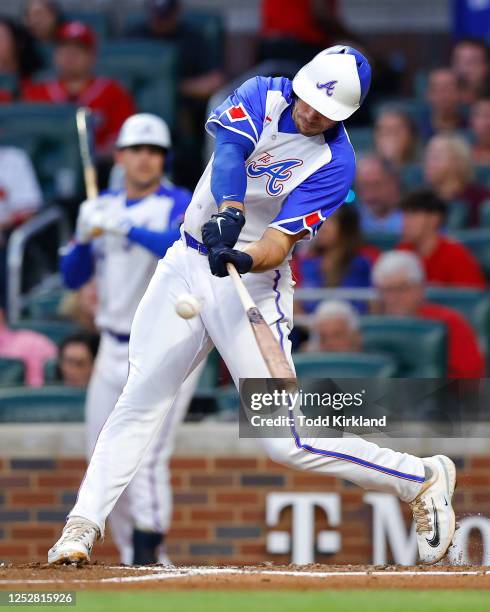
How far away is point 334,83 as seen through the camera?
16.6 ft

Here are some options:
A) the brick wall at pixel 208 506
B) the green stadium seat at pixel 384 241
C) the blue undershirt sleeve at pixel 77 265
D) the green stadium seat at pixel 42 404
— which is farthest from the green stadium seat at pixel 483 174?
the green stadium seat at pixel 42 404

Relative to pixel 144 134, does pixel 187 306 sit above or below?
below

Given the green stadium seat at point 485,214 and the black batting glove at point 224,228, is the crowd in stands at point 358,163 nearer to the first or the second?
the green stadium seat at point 485,214

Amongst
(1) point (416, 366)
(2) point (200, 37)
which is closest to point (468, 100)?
(2) point (200, 37)

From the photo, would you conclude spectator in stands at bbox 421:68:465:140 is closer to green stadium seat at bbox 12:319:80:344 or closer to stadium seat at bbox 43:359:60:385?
green stadium seat at bbox 12:319:80:344

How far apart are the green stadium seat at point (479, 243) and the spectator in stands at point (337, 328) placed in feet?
3.98

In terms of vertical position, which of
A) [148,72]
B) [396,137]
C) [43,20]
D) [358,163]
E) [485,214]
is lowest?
[485,214]

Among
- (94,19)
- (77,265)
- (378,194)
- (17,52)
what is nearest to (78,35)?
(17,52)

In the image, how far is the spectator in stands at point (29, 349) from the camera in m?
8.39

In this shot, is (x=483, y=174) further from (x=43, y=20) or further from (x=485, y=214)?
(x=43, y=20)

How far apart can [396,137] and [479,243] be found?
121 cm

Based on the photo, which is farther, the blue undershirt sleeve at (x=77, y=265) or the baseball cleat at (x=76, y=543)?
the blue undershirt sleeve at (x=77, y=265)

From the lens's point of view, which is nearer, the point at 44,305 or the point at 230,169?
the point at 230,169

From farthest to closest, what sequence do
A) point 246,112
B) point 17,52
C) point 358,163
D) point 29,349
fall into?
point 17,52 → point 358,163 → point 29,349 → point 246,112
